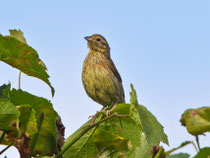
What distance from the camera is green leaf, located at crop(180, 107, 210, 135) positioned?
1.23m

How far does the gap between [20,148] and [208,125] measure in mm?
810

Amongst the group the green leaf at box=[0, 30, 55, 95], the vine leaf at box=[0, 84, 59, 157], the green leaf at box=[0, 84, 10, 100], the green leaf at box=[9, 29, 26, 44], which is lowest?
the vine leaf at box=[0, 84, 59, 157]

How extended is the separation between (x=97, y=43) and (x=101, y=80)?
1656 mm

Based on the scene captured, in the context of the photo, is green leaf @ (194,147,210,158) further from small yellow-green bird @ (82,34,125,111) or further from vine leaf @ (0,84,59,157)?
small yellow-green bird @ (82,34,125,111)

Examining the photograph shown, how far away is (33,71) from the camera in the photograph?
6.16ft

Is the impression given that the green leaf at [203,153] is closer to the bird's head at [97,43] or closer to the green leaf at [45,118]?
the green leaf at [45,118]

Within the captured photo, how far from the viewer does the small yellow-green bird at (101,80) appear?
770 cm

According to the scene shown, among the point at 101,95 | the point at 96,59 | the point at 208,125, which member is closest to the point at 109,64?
the point at 96,59

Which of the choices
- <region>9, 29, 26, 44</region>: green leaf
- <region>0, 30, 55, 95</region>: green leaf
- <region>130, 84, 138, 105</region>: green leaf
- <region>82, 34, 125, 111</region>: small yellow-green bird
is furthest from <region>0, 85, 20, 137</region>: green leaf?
<region>82, 34, 125, 111</region>: small yellow-green bird

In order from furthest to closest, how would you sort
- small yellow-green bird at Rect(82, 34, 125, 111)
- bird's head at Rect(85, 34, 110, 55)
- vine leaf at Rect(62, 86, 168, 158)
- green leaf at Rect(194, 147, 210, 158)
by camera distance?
bird's head at Rect(85, 34, 110, 55) → small yellow-green bird at Rect(82, 34, 125, 111) → vine leaf at Rect(62, 86, 168, 158) → green leaf at Rect(194, 147, 210, 158)

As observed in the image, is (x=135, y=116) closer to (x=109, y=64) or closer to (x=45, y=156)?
(x=45, y=156)

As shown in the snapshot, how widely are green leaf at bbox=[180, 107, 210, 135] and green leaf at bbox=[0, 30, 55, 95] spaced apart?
2.83 feet

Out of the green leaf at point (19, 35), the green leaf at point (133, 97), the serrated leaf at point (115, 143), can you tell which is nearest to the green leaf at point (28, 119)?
the serrated leaf at point (115, 143)

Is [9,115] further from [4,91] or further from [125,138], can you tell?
[125,138]
